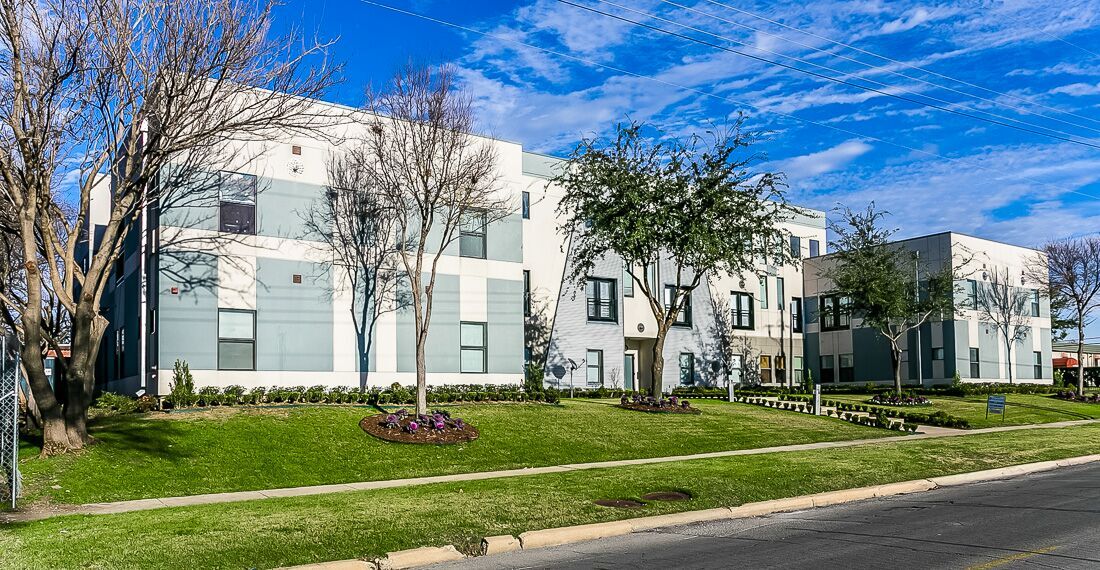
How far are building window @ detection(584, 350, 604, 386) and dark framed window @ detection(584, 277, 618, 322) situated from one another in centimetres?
160

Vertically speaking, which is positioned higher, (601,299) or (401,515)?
(601,299)

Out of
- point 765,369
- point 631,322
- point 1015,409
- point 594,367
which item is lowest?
point 1015,409

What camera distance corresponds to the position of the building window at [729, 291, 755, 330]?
49594mm

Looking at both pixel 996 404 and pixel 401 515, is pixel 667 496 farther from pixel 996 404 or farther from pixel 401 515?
pixel 996 404

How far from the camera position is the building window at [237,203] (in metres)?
27.6

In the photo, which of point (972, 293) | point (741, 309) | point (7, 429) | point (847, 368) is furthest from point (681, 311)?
point (7, 429)

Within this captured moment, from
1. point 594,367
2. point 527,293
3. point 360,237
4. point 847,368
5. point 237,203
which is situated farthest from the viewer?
point 847,368

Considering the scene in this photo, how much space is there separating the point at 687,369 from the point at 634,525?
32.8 m

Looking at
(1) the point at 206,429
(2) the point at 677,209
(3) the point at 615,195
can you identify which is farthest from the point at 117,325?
(2) the point at 677,209

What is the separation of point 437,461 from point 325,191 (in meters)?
12.3

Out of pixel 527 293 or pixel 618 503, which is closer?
pixel 618 503

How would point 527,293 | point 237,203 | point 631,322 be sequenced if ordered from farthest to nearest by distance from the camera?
point 631,322
point 527,293
point 237,203

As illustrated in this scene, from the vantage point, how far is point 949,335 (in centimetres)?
4969

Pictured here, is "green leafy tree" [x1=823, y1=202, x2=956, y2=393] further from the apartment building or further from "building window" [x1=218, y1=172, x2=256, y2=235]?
"building window" [x1=218, y1=172, x2=256, y2=235]
